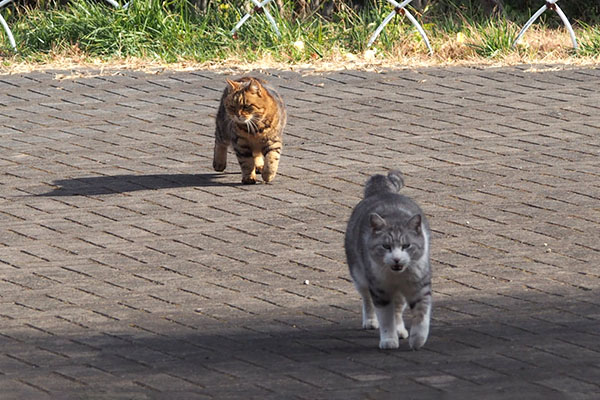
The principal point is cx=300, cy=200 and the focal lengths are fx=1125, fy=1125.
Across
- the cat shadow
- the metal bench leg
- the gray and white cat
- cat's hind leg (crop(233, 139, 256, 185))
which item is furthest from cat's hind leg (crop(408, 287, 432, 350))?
the metal bench leg

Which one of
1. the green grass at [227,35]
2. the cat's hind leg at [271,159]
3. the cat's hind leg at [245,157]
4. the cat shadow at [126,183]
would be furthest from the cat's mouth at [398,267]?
the green grass at [227,35]

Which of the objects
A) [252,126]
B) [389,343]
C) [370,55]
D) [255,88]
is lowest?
[389,343]

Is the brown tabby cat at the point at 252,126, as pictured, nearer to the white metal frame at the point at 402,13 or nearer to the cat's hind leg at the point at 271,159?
the cat's hind leg at the point at 271,159

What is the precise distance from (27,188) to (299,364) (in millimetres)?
4619

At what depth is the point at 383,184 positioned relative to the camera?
23.3 feet

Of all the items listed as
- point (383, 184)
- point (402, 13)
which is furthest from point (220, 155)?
point (402, 13)

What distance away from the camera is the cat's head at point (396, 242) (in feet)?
20.0

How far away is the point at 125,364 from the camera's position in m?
6.24

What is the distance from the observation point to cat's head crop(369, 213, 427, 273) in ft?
20.0

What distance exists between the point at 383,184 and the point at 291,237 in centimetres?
163

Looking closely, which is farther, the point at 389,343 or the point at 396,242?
the point at 389,343

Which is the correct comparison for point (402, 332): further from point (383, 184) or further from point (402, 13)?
point (402, 13)

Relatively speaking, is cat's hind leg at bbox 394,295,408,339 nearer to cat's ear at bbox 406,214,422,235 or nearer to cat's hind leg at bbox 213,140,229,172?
cat's ear at bbox 406,214,422,235

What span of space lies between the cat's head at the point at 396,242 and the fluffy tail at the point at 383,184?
75 centimetres
